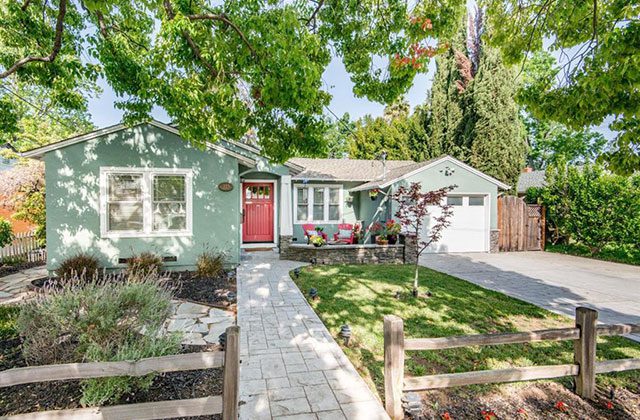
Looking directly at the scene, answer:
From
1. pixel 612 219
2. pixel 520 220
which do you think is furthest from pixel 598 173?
pixel 520 220

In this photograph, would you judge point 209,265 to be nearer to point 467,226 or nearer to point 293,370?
point 293,370

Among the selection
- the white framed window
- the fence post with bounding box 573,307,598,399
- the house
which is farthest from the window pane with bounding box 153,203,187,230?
the fence post with bounding box 573,307,598,399

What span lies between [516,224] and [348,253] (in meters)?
8.13

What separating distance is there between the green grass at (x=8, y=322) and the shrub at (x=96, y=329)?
1.33 meters

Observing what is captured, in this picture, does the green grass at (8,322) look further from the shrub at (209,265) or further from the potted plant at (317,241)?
the potted plant at (317,241)

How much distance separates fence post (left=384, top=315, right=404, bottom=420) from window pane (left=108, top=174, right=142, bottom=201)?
327 inches

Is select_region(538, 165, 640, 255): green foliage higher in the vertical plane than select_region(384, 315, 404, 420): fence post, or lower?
higher

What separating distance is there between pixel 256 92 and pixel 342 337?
5034mm

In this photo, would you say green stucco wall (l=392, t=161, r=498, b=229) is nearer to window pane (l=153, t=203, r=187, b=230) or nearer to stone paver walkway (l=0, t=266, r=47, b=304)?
window pane (l=153, t=203, r=187, b=230)

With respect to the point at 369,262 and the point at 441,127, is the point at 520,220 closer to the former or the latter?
the point at 369,262

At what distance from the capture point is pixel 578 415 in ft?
10.3

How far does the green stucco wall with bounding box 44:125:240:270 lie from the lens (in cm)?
826

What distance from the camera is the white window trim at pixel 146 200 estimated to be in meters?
8.48

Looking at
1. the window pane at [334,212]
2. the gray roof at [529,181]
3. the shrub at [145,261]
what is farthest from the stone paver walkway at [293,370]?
the gray roof at [529,181]
